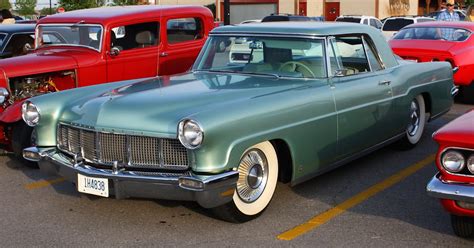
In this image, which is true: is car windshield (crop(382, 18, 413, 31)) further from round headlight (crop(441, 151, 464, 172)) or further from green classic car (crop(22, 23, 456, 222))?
round headlight (crop(441, 151, 464, 172))

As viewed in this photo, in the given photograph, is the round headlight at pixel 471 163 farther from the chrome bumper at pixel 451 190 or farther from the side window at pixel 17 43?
the side window at pixel 17 43

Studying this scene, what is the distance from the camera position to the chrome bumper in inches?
147

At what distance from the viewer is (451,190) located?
381cm

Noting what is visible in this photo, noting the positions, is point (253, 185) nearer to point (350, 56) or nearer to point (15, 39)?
point (350, 56)

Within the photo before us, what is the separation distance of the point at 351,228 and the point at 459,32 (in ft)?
23.2

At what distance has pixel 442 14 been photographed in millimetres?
15531

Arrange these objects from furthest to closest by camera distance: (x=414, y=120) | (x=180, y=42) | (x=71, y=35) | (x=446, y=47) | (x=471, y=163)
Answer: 1. (x=446, y=47)
2. (x=180, y=42)
3. (x=71, y=35)
4. (x=414, y=120)
5. (x=471, y=163)

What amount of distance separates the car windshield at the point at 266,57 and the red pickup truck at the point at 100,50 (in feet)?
6.81

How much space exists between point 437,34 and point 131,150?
771 centimetres

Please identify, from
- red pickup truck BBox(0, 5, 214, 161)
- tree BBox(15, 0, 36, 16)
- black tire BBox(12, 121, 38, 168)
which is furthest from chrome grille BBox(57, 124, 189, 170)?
tree BBox(15, 0, 36, 16)

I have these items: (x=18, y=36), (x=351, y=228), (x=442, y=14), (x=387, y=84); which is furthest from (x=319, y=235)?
(x=442, y=14)

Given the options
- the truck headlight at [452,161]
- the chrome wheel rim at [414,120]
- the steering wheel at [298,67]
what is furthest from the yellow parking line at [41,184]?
the chrome wheel rim at [414,120]

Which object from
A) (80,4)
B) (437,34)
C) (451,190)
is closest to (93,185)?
(451,190)

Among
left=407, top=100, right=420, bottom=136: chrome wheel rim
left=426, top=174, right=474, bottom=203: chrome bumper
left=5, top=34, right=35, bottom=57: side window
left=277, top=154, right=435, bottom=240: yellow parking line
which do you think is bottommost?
left=277, top=154, right=435, bottom=240: yellow parking line
